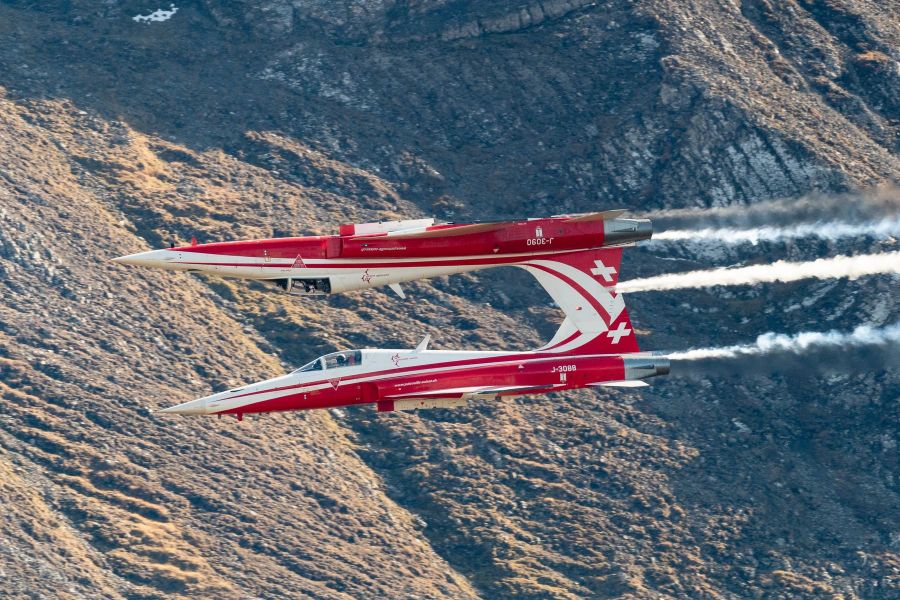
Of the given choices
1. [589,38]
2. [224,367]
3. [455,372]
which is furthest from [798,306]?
[455,372]

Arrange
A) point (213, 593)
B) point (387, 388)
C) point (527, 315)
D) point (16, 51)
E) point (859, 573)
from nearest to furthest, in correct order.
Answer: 1. point (387, 388)
2. point (213, 593)
3. point (859, 573)
4. point (527, 315)
5. point (16, 51)

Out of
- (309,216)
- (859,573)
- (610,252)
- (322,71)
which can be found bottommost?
(859,573)

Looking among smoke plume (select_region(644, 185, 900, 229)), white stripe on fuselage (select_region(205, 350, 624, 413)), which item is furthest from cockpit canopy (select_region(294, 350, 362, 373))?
smoke plume (select_region(644, 185, 900, 229))

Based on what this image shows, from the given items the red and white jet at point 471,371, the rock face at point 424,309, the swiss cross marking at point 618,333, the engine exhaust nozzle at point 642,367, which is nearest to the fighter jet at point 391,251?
the red and white jet at point 471,371

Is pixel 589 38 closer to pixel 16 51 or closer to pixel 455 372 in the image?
pixel 16 51

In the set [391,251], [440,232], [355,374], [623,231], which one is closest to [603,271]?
[623,231]

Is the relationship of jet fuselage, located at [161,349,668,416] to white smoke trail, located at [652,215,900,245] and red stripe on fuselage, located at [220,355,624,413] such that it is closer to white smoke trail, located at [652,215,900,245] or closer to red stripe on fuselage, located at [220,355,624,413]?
red stripe on fuselage, located at [220,355,624,413]

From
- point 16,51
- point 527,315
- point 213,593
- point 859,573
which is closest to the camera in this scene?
point 213,593
